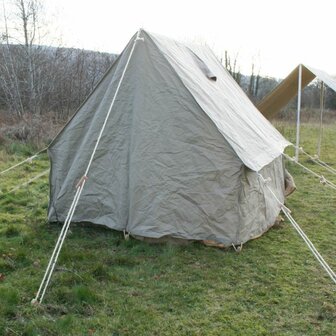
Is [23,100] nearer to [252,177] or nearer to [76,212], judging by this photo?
[76,212]

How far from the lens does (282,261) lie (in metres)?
3.92

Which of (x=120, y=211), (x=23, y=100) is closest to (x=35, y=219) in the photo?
(x=120, y=211)

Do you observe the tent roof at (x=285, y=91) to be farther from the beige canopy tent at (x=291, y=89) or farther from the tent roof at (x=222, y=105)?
the tent roof at (x=222, y=105)

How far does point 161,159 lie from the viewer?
161 inches

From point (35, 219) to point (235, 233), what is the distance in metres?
2.17

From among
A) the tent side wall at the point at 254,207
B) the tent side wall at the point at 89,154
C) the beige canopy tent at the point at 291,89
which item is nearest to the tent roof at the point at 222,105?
the tent side wall at the point at 254,207

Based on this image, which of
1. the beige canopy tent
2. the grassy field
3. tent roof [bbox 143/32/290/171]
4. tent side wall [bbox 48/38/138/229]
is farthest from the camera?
the beige canopy tent

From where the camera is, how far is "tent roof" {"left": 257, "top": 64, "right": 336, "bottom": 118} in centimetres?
887

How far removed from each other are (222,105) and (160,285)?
2038 mm

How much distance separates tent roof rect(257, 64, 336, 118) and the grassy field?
475 cm

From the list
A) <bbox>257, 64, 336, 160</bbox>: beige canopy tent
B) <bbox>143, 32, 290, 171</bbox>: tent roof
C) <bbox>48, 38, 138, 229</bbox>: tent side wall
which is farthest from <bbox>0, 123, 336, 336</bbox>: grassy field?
<bbox>257, 64, 336, 160</bbox>: beige canopy tent

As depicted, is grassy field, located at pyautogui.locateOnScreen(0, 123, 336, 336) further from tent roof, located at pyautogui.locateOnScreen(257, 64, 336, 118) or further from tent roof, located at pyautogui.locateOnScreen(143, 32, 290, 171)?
tent roof, located at pyautogui.locateOnScreen(257, 64, 336, 118)

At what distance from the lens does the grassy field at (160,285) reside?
2.81m

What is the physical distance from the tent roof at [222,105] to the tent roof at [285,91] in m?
3.61
